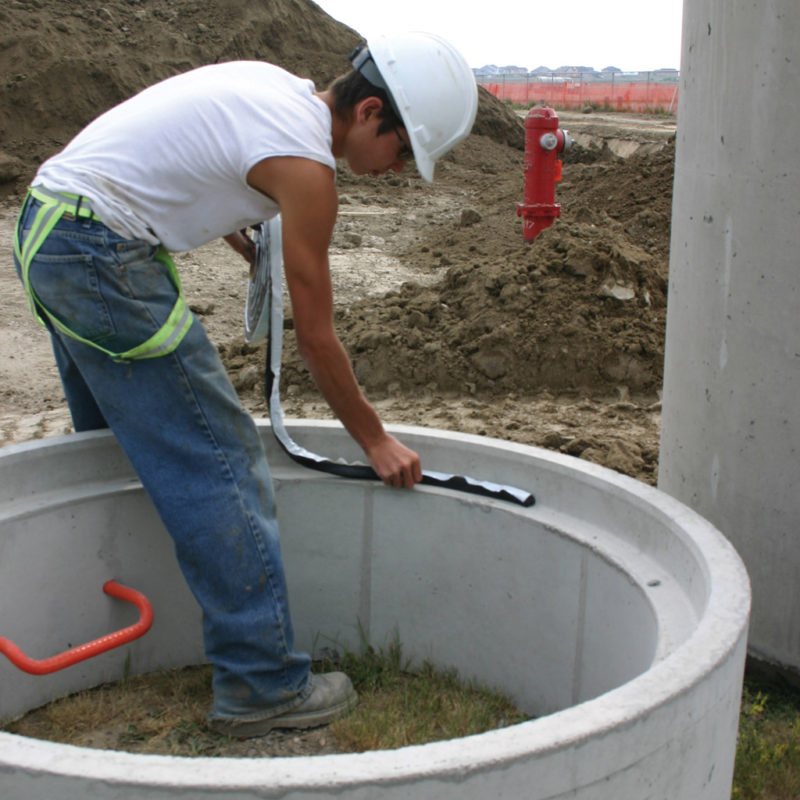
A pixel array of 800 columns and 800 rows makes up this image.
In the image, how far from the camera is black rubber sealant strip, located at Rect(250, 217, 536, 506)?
2.92 m

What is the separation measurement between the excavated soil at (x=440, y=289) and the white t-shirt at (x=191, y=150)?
1386 mm

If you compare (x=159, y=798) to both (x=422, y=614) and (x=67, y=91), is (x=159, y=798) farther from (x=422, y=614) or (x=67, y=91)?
(x=67, y=91)

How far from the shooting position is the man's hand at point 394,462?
8.92ft

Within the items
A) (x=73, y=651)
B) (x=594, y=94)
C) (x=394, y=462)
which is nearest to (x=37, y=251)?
(x=73, y=651)

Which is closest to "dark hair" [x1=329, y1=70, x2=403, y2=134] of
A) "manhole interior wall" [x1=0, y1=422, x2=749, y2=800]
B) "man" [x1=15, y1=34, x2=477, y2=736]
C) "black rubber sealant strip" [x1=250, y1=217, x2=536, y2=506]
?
"man" [x1=15, y1=34, x2=477, y2=736]

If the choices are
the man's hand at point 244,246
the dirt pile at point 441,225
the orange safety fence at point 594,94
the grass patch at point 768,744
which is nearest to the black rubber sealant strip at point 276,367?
the man's hand at point 244,246

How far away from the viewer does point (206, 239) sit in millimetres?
2553

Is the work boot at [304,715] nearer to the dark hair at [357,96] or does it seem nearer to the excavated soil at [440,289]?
the excavated soil at [440,289]

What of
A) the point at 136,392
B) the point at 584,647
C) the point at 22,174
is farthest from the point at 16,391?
the point at 22,174

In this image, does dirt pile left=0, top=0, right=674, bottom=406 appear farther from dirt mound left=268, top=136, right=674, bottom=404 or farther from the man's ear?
the man's ear

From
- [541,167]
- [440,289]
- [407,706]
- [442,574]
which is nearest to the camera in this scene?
[407,706]

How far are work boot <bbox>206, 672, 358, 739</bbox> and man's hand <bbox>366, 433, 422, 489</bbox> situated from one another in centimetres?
58

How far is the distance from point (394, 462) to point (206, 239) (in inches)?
30.5

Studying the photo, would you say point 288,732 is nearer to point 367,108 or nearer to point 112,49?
point 367,108
